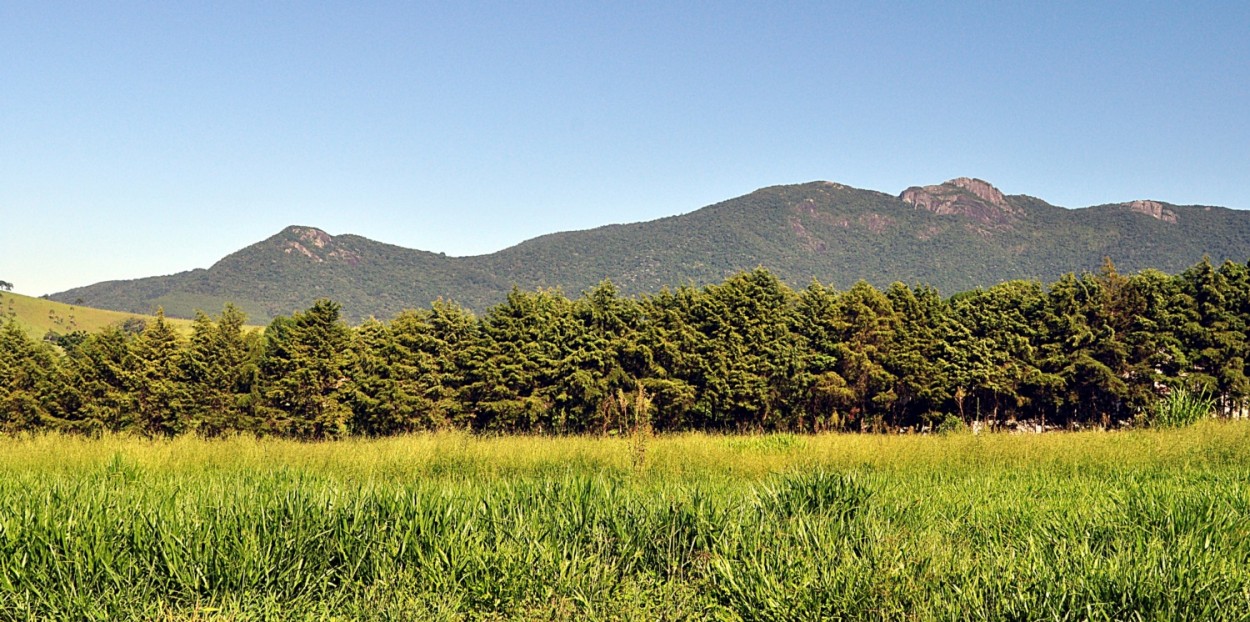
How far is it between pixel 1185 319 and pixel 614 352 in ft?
70.6

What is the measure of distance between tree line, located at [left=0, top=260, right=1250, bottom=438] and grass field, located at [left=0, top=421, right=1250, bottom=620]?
78.4ft

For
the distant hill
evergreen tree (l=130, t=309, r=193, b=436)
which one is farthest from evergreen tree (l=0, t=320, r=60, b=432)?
the distant hill

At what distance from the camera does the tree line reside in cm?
3181

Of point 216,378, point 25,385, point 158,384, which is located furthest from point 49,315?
point 216,378

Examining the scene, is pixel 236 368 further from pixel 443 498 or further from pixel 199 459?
pixel 443 498

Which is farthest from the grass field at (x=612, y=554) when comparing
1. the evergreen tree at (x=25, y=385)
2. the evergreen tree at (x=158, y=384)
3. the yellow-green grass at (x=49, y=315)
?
the yellow-green grass at (x=49, y=315)

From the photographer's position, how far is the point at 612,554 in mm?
6043

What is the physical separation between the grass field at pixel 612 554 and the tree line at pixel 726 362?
23.9 m

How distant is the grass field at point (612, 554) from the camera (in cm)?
492

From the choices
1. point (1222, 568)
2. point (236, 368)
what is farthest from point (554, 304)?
point (1222, 568)

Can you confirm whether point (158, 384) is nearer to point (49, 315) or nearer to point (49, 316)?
point (49, 316)

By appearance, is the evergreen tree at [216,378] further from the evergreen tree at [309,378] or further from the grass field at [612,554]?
the grass field at [612,554]

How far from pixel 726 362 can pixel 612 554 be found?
1029 inches

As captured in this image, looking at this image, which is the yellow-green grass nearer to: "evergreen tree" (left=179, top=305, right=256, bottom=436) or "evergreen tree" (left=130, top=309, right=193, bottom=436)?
"evergreen tree" (left=130, top=309, right=193, bottom=436)
